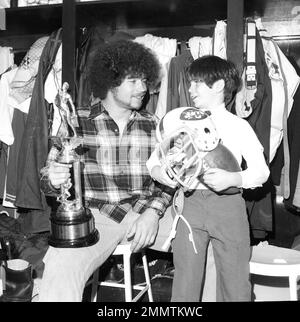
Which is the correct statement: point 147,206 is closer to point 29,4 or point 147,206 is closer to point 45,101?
point 45,101

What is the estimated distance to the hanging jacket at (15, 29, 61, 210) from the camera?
173 cm

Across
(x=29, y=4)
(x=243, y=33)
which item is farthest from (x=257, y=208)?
(x=29, y=4)

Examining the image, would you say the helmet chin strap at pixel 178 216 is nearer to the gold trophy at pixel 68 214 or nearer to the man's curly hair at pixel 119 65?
the gold trophy at pixel 68 214

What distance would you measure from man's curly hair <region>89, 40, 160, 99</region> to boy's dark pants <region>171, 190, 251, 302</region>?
1.86ft

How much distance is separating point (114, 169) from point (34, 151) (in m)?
0.42

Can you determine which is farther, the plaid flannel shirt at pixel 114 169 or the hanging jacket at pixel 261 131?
the hanging jacket at pixel 261 131

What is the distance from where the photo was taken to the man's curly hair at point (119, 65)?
1582mm

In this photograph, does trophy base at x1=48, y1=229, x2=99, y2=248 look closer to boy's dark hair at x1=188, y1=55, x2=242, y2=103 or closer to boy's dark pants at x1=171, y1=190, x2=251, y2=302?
boy's dark pants at x1=171, y1=190, x2=251, y2=302

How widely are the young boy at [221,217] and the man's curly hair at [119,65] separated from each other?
0.37 m

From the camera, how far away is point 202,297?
1.37m

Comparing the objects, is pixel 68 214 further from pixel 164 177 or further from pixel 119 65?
pixel 119 65

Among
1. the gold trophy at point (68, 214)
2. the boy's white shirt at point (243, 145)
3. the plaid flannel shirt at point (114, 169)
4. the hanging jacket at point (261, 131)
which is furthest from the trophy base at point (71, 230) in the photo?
the hanging jacket at point (261, 131)

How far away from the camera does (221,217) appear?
48.2 inches

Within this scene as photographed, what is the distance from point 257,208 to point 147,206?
0.49 meters
